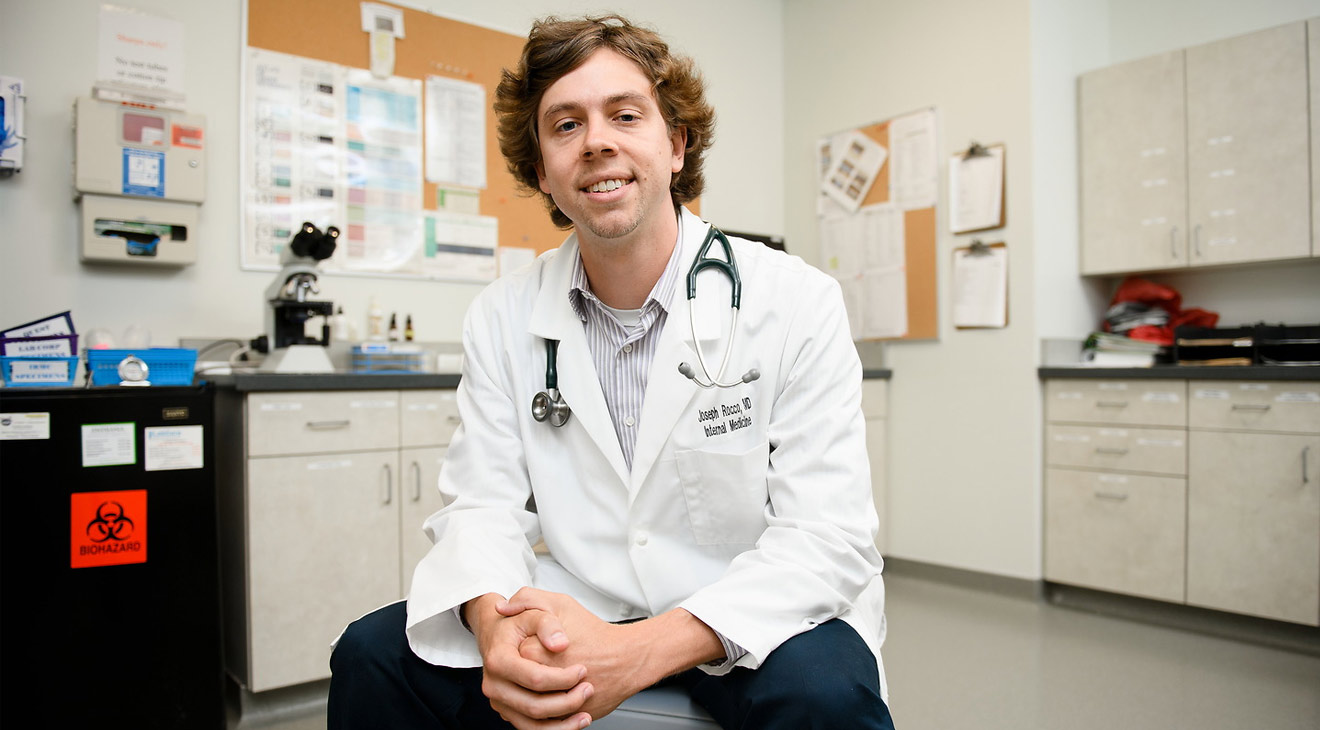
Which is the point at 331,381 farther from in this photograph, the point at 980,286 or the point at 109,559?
the point at 980,286

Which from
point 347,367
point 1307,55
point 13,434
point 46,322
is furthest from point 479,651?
point 1307,55

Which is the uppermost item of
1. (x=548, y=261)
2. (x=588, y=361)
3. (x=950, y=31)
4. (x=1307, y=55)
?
(x=950, y=31)

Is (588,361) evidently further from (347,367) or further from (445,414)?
(347,367)

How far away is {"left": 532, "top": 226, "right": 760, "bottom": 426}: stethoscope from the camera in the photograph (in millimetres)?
1147

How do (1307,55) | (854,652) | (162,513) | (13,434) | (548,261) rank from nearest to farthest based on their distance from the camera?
(854,652), (548,261), (13,434), (162,513), (1307,55)

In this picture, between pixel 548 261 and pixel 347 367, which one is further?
pixel 347 367

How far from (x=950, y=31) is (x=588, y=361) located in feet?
9.38

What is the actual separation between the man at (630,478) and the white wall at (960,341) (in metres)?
2.19

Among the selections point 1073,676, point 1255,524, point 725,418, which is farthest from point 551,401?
point 1255,524

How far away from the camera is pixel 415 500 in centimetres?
228

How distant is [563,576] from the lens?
121 cm

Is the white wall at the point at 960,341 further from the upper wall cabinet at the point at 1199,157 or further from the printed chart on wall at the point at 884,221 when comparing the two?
the upper wall cabinet at the point at 1199,157

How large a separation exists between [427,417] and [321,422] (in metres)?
0.29

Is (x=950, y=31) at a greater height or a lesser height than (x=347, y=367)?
greater
